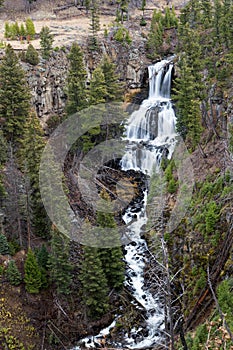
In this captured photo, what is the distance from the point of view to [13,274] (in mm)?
27422

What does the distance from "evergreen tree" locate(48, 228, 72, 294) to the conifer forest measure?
9 cm

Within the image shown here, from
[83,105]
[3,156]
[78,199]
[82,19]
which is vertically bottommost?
[78,199]

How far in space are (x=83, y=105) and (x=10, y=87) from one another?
22.0 feet

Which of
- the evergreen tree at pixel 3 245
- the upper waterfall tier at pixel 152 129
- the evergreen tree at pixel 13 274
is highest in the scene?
the upper waterfall tier at pixel 152 129

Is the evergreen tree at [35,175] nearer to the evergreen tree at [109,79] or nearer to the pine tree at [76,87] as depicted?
the pine tree at [76,87]

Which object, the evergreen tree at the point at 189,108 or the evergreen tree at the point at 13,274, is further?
the evergreen tree at the point at 189,108

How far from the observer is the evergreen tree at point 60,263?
2617 cm

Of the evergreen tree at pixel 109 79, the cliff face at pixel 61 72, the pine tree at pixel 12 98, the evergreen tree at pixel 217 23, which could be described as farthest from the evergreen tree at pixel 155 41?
the pine tree at pixel 12 98

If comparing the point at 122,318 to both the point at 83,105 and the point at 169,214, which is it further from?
the point at 83,105

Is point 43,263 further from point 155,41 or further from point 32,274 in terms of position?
point 155,41

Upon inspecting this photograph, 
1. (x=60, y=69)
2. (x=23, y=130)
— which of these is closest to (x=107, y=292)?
(x=23, y=130)

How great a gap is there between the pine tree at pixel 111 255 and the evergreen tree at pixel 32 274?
4432 millimetres

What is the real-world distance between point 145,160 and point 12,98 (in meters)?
14.1

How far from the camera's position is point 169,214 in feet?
103
